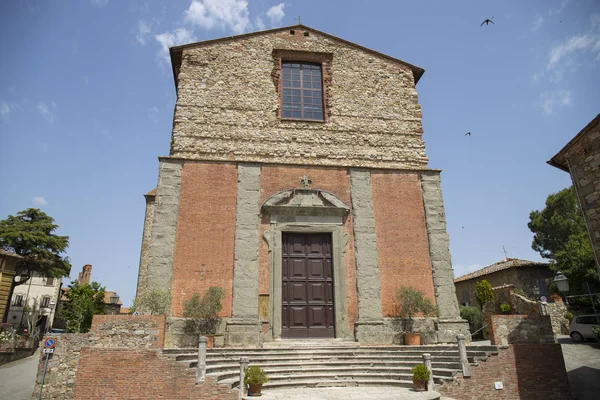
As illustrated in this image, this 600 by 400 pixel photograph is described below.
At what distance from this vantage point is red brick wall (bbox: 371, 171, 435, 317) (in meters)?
11.0

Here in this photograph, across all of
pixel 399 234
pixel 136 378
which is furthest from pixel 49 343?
pixel 399 234

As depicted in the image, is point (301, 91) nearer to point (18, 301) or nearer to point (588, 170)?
point (588, 170)

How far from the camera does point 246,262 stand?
10.5 m

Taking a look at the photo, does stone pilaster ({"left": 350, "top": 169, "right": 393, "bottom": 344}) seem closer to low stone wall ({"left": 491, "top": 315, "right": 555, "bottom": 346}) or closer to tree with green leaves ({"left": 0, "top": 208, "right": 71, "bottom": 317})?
low stone wall ({"left": 491, "top": 315, "right": 555, "bottom": 346})

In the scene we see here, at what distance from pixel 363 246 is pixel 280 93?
5.94 m

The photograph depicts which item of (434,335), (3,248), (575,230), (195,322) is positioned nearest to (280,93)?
(195,322)

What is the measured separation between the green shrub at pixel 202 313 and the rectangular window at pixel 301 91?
250 inches

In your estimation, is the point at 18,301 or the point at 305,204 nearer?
the point at 305,204

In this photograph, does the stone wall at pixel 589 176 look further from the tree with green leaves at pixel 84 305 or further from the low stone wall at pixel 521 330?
the tree with green leaves at pixel 84 305

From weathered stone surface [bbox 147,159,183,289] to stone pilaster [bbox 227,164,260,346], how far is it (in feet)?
5.74

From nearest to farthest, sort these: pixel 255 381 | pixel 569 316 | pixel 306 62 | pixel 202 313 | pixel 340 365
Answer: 1. pixel 255 381
2. pixel 340 365
3. pixel 202 313
4. pixel 306 62
5. pixel 569 316

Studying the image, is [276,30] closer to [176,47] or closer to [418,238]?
[176,47]

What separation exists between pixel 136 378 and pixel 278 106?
8.90 metres

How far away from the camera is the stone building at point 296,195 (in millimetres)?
10344
